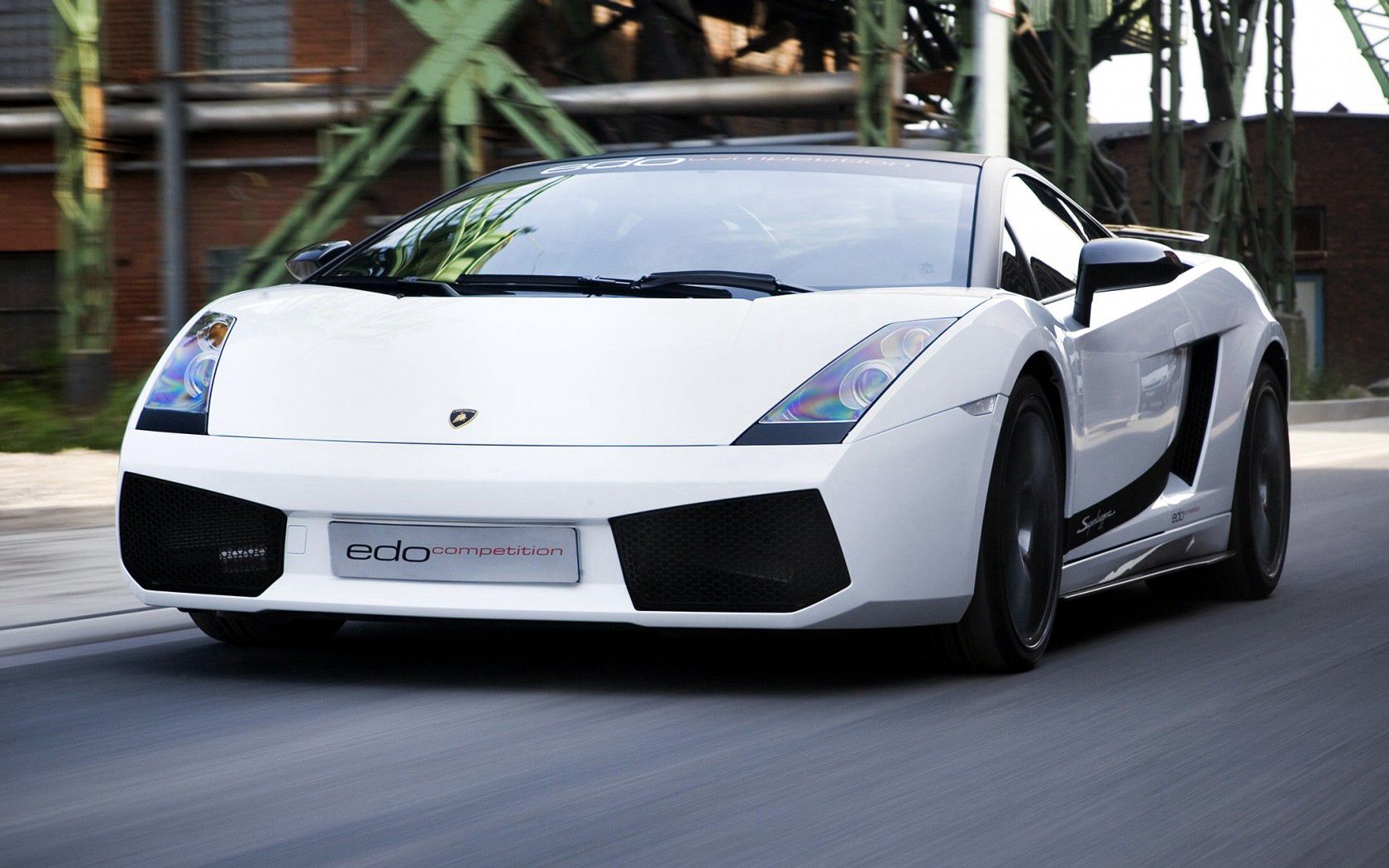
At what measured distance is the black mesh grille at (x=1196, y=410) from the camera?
616 cm

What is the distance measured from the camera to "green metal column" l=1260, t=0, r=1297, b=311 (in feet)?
96.4

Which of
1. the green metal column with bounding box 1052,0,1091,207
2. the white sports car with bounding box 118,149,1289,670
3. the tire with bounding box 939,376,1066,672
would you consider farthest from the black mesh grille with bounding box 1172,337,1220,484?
the green metal column with bounding box 1052,0,1091,207

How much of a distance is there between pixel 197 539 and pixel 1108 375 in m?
2.48

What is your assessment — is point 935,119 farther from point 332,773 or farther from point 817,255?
point 332,773

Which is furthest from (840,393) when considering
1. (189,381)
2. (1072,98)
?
(1072,98)

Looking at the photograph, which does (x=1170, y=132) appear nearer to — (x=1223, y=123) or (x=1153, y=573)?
(x=1223, y=123)

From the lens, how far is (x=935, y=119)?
1588 cm

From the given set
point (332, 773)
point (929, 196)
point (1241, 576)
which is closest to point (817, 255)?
point (929, 196)

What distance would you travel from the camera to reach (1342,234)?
4175cm

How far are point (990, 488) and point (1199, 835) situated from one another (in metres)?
1.37

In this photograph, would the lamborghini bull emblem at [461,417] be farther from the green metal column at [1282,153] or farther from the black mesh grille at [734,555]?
the green metal column at [1282,153]

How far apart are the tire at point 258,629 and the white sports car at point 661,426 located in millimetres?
11

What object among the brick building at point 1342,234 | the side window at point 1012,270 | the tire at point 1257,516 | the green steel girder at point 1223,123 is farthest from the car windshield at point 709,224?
the brick building at point 1342,234

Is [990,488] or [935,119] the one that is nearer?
[990,488]
